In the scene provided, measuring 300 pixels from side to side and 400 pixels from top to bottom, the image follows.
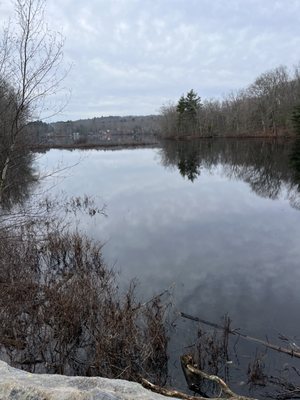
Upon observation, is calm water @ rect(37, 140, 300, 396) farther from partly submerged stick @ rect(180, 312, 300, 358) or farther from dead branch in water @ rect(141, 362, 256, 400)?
dead branch in water @ rect(141, 362, 256, 400)

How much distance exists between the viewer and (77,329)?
7.30 metres

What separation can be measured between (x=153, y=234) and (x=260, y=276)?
5632 mm

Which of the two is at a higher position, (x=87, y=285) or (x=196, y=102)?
(x=196, y=102)

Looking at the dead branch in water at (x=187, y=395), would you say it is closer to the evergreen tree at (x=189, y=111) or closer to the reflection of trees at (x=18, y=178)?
the reflection of trees at (x=18, y=178)

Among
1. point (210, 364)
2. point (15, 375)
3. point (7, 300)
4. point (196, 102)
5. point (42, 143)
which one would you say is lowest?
point (210, 364)

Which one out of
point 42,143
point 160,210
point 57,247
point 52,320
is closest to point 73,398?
point 52,320

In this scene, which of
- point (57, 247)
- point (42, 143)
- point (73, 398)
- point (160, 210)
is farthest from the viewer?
point (160, 210)

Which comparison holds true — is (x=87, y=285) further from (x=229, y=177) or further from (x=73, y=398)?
(x=229, y=177)

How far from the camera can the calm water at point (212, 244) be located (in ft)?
29.4

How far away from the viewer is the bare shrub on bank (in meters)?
6.30

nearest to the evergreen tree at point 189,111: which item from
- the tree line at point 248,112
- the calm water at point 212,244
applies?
the tree line at point 248,112

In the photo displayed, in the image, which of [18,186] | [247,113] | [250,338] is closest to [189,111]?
[247,113]

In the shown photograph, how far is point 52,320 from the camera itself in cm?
748

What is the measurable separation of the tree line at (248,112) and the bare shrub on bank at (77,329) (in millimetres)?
54865
